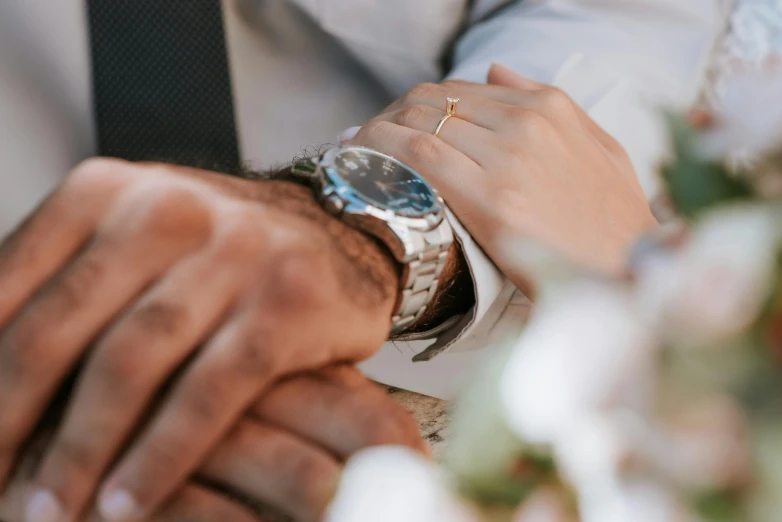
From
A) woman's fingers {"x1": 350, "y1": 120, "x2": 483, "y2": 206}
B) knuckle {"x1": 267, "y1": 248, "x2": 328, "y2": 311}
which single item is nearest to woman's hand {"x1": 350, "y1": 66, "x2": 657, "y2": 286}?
woman's fingers {"x1": 350, "y1": 120, "x2": 483, "y2": 206}

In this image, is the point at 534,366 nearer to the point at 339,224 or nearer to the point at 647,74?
the point at 339,224

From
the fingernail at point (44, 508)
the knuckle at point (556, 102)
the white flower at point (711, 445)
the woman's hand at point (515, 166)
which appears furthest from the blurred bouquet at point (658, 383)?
the knuckle at point (556, 102)

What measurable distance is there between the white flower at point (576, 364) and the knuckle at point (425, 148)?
0.89 feet

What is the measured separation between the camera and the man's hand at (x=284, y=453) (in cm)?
17

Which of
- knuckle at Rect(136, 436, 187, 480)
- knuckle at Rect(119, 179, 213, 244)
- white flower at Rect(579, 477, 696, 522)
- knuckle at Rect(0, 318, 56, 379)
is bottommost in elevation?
knuckle at Rect(136, 436, 187, 480)

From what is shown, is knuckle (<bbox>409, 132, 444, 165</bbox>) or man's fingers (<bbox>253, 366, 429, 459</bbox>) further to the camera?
knuckle (<bbox>409, 132, 444, 165</bbox>)

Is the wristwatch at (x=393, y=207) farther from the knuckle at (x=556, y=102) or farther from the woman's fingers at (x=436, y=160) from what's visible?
the knuckle at (x=556, y=102)

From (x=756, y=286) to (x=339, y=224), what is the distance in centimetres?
20

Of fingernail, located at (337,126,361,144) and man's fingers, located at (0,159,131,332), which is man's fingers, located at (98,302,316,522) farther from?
fingernail, located at (337,126,361,144)

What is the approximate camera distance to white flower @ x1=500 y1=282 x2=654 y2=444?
0.09 metres

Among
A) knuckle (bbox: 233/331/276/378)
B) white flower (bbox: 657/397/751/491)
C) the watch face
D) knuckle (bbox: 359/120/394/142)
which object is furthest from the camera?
knuckle (bbox: 359/120/394/142)

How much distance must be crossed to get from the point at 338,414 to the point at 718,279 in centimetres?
13

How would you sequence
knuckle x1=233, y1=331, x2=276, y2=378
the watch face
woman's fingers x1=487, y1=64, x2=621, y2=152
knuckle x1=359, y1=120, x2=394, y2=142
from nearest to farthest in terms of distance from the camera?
knuckle x1=233, y1=331, x2=276, y2=378, the watch face, knuckle x1=359, y1=120, x2=394, y2=142, woman's fingers x1=487, y1=64, x2=621, y2=152

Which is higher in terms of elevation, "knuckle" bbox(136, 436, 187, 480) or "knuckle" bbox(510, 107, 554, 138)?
"knuckle" bbox(136, 436, 187, 480)
